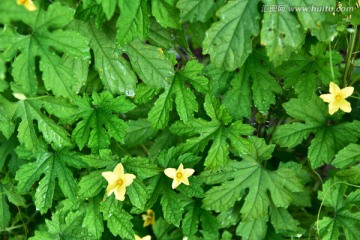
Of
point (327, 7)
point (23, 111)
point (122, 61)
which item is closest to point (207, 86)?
point (122, 61)

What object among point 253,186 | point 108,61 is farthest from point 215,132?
point 108,61

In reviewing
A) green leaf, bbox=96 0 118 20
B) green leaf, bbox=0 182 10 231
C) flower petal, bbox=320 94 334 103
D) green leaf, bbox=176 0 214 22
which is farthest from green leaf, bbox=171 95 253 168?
green leaf, bbox=0 182 10 231

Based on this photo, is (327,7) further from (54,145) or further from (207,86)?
(54,145)

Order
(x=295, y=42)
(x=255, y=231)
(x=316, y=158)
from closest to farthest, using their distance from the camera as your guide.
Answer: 1. (x=295, y=42)
2. (x=316, y=158)
3. (x=255, y=231)

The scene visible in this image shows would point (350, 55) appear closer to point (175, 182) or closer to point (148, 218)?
point (175, 182)

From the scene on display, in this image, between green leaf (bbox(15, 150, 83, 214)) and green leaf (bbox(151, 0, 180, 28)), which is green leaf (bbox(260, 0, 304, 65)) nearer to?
green leaf (bbox(151, 0, 180, 28))

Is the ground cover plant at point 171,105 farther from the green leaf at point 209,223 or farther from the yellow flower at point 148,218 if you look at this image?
the yellow flower at point 148,218

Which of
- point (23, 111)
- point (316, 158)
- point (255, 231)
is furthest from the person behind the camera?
point (255, 231)

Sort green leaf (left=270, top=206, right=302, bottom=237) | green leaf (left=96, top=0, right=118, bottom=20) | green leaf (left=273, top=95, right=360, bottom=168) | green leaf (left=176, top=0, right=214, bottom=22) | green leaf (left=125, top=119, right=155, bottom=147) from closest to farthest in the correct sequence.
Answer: green leaf (left=96, top=0, right=118, bottom=20) < green leaf (left=176, top=0, right=214, bottom=22) < green leaf (left=273, top=95, right=360, bottom=168) < green leaf (left=125, top=119, right=155, bottom=147) < green leaf (left=270, top=206, right=302, bottom=237)
